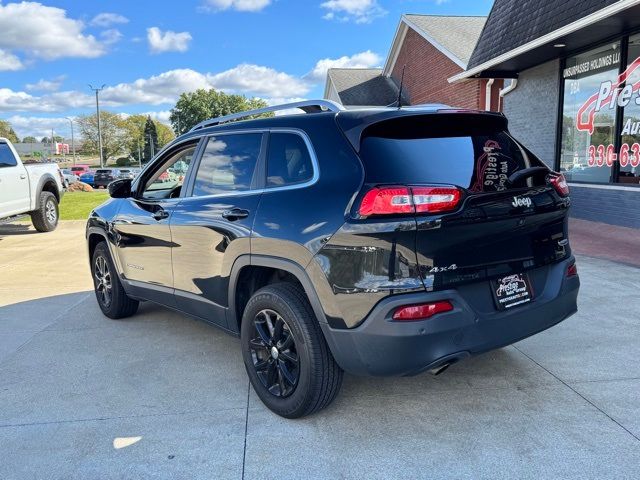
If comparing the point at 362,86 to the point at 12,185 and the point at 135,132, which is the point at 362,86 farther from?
the point at 135,132

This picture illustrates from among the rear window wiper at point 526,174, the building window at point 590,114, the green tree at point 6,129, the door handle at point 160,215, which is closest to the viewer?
Answer: the rear window wiper at point 526,174

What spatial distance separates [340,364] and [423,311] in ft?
1.87

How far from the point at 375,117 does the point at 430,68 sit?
59.3 feet

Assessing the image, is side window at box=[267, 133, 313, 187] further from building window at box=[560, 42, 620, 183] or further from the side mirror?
building window at box=[560, 42, 620, 183]

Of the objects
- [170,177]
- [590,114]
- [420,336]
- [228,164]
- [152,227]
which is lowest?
[420,336]

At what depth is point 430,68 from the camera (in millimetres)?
19703

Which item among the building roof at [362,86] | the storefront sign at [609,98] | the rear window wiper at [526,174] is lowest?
the rear window wiper at [526,174]

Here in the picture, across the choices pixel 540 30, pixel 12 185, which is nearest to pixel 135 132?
pixel 12 185

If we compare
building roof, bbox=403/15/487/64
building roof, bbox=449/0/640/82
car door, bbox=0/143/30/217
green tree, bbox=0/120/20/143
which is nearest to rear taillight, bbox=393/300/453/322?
building roof, bbox=449/0/640/82

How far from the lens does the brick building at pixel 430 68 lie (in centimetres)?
1662

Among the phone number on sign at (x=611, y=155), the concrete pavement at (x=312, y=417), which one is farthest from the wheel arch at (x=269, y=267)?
the phone number on sign at (x=611, y=155)

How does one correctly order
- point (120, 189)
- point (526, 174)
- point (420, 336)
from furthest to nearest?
point (120, 189) < point (526, 174) < point (420, 336)

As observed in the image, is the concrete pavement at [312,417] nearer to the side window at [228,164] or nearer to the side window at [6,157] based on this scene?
the side window at [228,164]

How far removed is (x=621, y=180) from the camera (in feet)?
31.7
